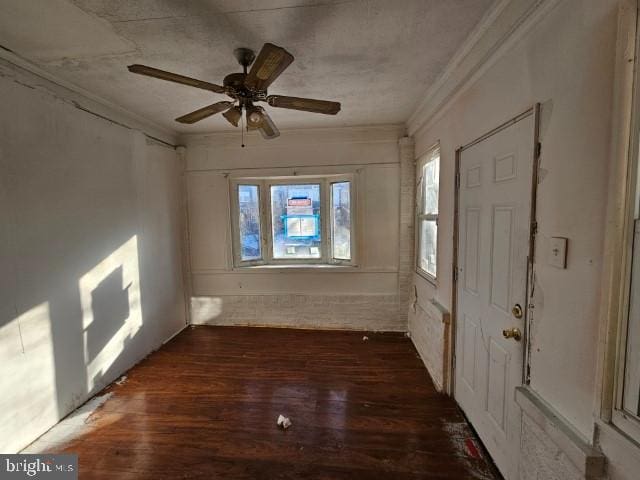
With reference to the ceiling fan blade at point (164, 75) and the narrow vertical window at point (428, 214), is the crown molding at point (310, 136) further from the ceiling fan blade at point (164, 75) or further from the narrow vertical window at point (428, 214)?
the ceiling fan blade at point (164, 75)

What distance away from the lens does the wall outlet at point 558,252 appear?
3.57ft

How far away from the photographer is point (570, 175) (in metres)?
1.06

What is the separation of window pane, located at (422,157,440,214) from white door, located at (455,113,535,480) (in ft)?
2.37

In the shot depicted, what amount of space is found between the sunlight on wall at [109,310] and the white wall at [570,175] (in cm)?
310

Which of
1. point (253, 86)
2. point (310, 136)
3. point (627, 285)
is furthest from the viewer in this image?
point (310, 136)

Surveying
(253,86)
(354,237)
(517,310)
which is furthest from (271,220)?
(517,310)

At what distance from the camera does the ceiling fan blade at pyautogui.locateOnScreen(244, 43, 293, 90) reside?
121 centimetres

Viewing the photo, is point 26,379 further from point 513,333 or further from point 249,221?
point 513,333

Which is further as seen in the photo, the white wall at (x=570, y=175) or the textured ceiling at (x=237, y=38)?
the textured ceiling at (x=237, y=38)

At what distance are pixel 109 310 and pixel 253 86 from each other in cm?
237

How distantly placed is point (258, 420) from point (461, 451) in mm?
1380

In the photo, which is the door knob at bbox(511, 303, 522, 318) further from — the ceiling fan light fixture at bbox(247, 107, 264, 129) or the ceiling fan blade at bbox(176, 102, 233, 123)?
the ceiling fan blade at bbox(176, 102, 233, 123)

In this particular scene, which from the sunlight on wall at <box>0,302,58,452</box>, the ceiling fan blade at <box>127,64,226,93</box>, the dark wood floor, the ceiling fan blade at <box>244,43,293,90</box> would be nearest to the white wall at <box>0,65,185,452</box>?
the sunlight on wall at <box>0,302,58,452</box>

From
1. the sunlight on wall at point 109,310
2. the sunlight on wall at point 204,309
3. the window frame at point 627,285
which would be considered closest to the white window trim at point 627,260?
the window frame at point 627,285
